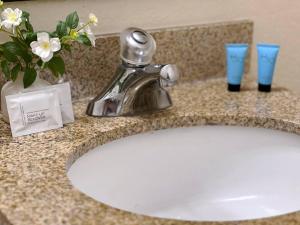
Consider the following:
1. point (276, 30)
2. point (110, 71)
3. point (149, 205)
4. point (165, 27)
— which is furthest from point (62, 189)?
point (276, 30)

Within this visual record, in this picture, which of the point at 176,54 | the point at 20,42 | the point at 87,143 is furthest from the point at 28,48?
the point at 176,54

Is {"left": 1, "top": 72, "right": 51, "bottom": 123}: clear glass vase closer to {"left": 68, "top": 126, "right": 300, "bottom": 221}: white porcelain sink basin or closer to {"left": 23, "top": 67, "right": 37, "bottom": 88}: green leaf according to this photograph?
{"left": 23, "top": 67, "right": 37, "bottom": 88}: green leaf

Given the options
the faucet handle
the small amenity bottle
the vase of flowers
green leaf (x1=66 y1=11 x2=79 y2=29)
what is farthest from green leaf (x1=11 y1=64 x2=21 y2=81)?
the small amenity bottle

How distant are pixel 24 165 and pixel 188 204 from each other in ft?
1.13

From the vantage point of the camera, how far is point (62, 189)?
2.06 ft

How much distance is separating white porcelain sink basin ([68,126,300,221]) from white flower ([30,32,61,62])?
0.63 feet

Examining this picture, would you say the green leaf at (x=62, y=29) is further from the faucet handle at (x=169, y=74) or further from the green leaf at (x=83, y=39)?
the faucet handle at (x=169, y=74)

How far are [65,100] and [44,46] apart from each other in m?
0.11

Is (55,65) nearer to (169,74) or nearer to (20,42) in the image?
(20,42)

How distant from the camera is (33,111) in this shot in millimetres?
787

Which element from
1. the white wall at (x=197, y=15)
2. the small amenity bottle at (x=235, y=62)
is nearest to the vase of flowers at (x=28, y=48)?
the white wall at (x=197, y=15)

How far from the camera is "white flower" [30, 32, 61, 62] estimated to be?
752 mm

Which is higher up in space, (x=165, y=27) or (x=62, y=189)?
(x=165, y=27)

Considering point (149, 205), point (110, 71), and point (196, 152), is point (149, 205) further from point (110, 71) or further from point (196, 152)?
point (110, 71)
